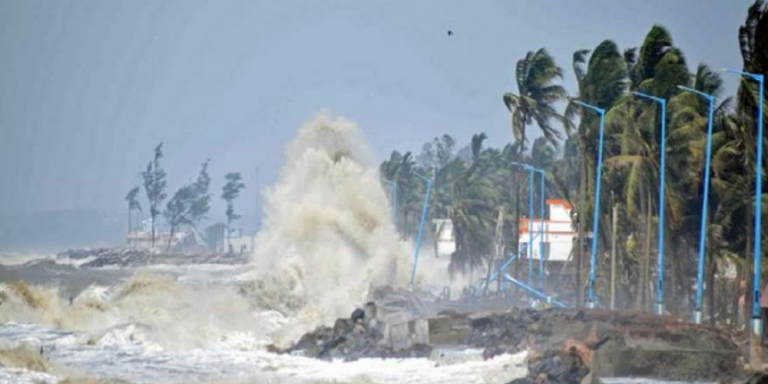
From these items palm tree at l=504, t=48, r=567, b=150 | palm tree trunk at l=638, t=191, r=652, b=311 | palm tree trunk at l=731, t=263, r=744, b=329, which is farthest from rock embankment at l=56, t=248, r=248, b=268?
palm tree trunk at l=731, t=263, r=744, b=329

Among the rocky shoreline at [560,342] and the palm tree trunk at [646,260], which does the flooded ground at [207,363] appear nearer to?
the rocky shoreline at [560,342]

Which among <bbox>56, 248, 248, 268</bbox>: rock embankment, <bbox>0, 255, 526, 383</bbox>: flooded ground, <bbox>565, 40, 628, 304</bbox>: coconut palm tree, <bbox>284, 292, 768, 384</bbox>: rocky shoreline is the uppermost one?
<bbox>565, 40, 628, 304</bbox>: coconut palm tree

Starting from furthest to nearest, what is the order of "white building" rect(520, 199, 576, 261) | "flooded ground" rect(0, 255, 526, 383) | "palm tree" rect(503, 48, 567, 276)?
1. "white building" rect(520, 199, 576, 261)
2. "palm tree" rect(503, 48, 567, 276)
3. "flooded ground" rect(0, 255, 526, 383)

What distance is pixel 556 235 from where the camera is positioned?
82.8 m

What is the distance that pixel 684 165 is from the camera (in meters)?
49.4

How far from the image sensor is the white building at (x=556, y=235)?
82250 millimetres

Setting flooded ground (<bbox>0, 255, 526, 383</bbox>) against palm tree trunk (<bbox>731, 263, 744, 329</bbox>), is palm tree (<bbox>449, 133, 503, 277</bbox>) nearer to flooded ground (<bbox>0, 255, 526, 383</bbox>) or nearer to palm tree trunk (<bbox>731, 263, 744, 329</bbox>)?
flooded ground (<bbox>0, 255, 526, 383</bbox>)

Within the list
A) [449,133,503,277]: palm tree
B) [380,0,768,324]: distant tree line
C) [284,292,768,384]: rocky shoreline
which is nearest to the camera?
[284,292,768,384]: rocky shoreline

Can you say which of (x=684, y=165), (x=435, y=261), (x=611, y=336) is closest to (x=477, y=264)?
(x=435, y=261)

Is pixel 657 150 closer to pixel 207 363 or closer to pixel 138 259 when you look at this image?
pixel 207 363

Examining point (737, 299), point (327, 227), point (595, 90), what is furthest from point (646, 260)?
point (327, 227)

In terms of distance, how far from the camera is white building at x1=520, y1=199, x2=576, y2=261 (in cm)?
8225

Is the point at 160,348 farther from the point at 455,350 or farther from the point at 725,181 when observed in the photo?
the point at 725,181

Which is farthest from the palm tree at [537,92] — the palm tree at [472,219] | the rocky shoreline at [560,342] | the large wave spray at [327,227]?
the palm tree at [472,219]
